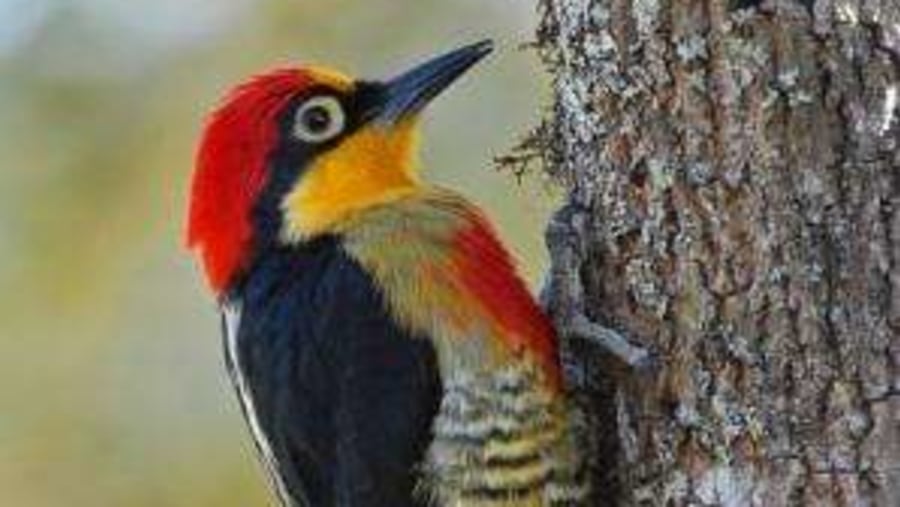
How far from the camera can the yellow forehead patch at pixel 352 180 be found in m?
4.71

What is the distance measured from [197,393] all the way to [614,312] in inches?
185

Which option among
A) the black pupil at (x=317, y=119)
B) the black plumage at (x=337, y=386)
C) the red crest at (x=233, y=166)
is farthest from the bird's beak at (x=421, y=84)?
the black plumage at (x=337, y=386)

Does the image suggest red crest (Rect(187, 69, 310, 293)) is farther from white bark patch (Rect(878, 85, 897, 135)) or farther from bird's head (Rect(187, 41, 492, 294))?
white bark patch (Rect(878, 85, 897, 135))

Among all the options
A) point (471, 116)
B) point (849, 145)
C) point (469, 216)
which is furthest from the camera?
point (471, 116)

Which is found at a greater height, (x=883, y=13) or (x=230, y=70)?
(x=230, y=70)

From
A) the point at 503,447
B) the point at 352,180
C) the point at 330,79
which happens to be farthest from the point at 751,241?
the point at 330,79

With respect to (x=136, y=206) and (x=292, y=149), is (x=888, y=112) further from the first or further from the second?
(x=136, y=206)

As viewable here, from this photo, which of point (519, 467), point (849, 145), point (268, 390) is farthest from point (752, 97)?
point (268, 390)

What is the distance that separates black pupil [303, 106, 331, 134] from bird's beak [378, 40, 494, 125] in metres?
0.12

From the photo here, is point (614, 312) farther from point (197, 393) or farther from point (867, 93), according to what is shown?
point (197, 393)

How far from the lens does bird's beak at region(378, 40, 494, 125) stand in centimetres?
486

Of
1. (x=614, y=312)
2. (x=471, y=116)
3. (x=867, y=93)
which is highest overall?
(x=471, y=116)

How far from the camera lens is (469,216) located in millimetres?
4656

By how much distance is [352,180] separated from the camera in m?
4.78
